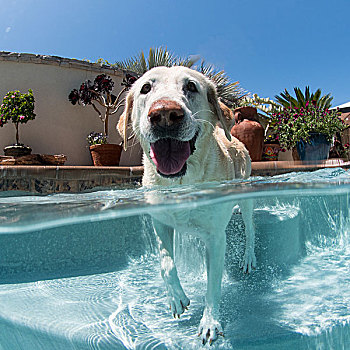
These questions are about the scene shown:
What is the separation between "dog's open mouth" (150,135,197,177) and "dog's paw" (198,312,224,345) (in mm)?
1024

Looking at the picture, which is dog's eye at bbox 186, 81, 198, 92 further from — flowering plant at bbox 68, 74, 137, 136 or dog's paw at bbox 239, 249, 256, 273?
flowering plant at bbox 68, 74, 137, 136

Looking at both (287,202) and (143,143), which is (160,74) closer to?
(143,143)

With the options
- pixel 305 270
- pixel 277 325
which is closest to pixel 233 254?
pixel 305 270

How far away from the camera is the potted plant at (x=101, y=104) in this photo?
25.3 ft

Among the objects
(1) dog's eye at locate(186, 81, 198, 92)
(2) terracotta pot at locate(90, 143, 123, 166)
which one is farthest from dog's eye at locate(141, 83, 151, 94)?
(2) terracotta pot at locate(90, 143, 123, 166)

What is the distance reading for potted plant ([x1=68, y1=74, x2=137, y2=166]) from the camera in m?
7.71

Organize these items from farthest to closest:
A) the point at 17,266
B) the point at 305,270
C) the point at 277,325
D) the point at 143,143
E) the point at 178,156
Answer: the point at 17,266
the point at 305,270
the point at 143,143
the point at 178,156
the point at 277,325

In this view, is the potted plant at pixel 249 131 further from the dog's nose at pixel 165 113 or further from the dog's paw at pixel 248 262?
the dog's nose at pixel 165 113

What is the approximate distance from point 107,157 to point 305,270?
5.55 m

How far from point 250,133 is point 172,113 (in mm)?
5606

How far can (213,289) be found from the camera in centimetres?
210

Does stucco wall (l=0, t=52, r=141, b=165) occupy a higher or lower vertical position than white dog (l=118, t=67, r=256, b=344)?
higher

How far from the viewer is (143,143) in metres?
2.48

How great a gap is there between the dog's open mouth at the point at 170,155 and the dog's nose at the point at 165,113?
226mm
